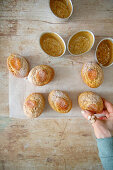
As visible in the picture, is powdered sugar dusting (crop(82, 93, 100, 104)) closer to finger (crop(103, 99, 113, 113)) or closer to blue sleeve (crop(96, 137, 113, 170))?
finger (crop(103, 99, 113, 113))

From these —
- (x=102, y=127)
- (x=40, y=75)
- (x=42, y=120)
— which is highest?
(x=40, y=75)

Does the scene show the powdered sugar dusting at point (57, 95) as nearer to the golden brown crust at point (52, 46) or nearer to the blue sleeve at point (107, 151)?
Result: the golden brown crust at point (52, 46)

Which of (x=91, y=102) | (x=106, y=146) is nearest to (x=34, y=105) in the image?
(x=91, y=102)

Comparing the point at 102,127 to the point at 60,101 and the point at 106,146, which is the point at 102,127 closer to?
the point at 106,146

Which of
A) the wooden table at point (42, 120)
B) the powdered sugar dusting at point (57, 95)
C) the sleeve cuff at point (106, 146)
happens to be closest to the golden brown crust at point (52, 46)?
the wooden table at point (42, 120)

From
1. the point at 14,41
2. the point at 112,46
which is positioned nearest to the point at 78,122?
the point at 112,46
